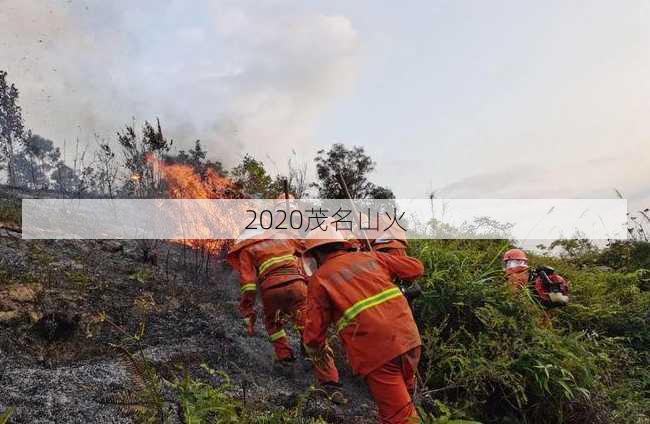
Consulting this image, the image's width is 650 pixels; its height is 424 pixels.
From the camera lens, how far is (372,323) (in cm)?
311

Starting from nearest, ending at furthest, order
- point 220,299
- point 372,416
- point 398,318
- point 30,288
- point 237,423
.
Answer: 1. point 237,423
2. point 398,318
3. point 372,416
4. point 30,288
5. point 220,299

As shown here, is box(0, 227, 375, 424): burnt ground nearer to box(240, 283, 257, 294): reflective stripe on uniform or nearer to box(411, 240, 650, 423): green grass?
box(240, 283, 257, 294): reflective stripe on uniform

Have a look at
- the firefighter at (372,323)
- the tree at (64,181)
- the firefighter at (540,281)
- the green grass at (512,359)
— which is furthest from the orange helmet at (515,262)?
the tree at (64,181)

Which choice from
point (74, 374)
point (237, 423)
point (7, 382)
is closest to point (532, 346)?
point (237, 423)

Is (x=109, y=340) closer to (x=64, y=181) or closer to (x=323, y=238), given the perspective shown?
(x=323, y=238)

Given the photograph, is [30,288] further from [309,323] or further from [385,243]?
[385,243]

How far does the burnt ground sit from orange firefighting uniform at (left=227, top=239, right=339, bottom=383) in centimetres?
42

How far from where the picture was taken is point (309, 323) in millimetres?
3436

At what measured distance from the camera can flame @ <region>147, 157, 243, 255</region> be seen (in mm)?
8148

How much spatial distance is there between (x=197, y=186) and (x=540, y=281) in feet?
20.7

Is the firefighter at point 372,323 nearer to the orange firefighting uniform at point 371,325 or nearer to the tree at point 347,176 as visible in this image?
the orange firefighting uniform at point 371,325

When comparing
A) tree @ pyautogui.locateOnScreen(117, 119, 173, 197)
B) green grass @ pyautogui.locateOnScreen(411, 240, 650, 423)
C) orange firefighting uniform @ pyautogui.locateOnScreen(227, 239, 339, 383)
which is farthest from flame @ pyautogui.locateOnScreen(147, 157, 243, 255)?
green grass @ pyautogui.locateOnScreen(411, 240, 650, 423)

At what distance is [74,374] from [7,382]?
0.46 metres

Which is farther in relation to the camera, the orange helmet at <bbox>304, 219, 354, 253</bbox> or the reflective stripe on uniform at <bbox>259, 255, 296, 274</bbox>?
the reflective stripe on uniform at <bbox>259, 255, 296, 274</bbox>
